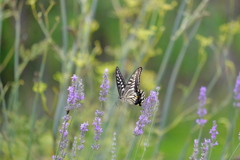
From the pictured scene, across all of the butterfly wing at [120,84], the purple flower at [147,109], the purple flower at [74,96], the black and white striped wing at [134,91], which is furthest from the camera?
the butterfly wing at [120,84]

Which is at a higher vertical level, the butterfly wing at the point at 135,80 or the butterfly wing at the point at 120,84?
the butterfly wing at the point at 120,84

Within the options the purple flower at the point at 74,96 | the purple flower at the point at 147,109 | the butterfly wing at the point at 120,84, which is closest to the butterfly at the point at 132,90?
the butterfly wing at the point at 120,84

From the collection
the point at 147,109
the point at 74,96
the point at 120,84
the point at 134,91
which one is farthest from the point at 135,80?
the point at 74,96

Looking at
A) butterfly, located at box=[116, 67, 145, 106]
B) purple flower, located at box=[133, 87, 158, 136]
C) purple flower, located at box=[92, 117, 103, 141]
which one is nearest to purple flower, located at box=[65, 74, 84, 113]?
purple flower, located at box=[92, 117, 103, 141]

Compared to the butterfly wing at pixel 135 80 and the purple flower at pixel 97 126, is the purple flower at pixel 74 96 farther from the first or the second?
the butterfly wing at pixel 135 80

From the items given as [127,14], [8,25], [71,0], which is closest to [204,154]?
[127,14]

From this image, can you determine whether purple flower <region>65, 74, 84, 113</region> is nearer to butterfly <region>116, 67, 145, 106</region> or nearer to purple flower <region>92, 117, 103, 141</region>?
purple flower <region>92, 117, 103, 141</region>


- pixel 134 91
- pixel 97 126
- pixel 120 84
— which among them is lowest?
pixel 97 126

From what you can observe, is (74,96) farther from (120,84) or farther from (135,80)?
(120,84)

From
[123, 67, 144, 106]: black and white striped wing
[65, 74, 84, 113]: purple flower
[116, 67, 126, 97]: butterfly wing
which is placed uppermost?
[116, 67, 126, 97]: butterfly wing
